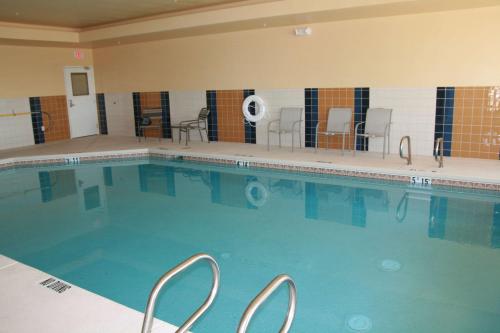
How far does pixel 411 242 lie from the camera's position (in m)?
3.89

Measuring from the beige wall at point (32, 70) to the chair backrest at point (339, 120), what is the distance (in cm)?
627

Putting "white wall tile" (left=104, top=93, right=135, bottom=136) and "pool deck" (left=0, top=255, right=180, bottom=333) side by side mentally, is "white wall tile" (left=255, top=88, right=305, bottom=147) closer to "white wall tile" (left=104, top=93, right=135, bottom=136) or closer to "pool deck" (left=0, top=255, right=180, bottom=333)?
"white wall tile" (left=104, top=93, right=135, bottom=136)

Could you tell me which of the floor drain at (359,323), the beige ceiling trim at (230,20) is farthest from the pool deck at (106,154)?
the beige ceiling trim at (230,20)

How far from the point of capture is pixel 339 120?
701cm

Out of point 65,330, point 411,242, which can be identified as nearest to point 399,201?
point 411,242

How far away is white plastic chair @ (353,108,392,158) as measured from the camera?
6466 mm

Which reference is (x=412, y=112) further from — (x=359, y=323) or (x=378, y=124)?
(x=359, y=323)

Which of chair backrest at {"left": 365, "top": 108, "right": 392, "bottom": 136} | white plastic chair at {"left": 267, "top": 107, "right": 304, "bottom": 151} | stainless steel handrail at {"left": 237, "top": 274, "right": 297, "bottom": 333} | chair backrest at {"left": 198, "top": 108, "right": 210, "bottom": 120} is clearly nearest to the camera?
stainless steel handrail at {"left": 237, "top": 274, "right": 297, "bottom": 333}

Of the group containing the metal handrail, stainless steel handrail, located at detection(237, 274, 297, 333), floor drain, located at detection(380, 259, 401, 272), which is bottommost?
floor drain, located at detection(380, 259, 401, 272)

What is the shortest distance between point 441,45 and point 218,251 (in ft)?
14.9

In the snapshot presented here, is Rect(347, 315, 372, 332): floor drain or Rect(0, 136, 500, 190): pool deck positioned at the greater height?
Rect(0, 136, 500, 190): pool deck

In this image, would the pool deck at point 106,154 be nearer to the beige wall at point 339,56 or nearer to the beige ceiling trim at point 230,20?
the beige wall at point 339,56

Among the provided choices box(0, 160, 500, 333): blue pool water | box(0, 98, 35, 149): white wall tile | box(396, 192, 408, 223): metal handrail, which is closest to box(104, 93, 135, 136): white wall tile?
box(0, 98, 35, 149): white wall tile

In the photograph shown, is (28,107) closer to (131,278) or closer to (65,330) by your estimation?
(131,278)
